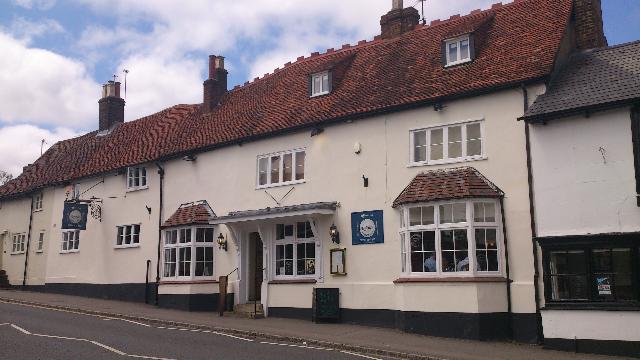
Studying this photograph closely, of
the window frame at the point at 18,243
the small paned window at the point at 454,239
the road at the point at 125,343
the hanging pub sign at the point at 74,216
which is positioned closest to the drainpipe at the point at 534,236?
the small paned window at the point at 454,239

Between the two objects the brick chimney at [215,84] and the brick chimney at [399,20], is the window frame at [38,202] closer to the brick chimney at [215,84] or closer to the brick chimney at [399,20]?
the brick chimney at [215,84]

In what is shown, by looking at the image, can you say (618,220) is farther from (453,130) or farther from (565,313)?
(453,130)

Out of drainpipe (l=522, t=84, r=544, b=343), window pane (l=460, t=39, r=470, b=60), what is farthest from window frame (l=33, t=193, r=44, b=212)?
drainpipe (l=522, t=84, r=544, b=343)

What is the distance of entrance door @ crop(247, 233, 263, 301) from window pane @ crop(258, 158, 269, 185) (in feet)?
6.01

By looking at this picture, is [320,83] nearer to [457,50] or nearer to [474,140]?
[457,50]

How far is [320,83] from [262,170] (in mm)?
3539

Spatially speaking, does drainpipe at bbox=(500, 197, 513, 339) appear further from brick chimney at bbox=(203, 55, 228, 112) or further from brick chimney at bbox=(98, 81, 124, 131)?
brick chimney at bbox=(98, 81, 124, 131)

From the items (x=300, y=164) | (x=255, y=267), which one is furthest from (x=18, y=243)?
(x=300, y=164)

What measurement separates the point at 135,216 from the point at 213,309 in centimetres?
586

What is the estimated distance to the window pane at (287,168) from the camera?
1964 centimetres

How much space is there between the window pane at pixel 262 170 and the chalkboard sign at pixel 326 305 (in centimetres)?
454

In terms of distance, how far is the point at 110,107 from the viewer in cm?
3191

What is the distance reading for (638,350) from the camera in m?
12.4

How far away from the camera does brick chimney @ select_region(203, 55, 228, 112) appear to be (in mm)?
25062
